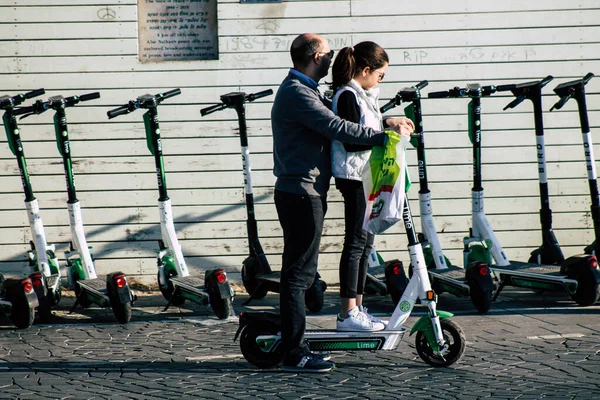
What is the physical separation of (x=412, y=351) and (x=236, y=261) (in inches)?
142

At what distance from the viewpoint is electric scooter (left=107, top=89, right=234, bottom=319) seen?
8242 mm

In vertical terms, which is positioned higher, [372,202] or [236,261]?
[372,202]

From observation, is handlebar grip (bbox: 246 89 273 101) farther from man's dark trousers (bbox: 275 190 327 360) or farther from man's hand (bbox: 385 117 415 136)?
man's hand (bbox: 385 117 415 136)

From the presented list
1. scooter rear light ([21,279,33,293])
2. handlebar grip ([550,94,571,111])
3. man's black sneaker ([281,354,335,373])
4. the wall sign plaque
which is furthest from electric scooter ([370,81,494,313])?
scooter rear light ([21,279,33,293])

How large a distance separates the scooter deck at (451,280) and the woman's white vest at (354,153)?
8.20ft

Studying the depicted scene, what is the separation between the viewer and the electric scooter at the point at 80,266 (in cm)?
822

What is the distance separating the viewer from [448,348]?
6.23 meters

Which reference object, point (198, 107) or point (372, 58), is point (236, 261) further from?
point (372, 58)

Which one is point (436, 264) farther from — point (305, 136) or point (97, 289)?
point (305, 136)

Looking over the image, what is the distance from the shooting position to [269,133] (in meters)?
10.0

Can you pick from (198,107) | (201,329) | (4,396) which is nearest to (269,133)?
(198,107)

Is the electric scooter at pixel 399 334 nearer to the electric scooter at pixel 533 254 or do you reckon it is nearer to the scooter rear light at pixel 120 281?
the scooter rear light at pixel 120 281

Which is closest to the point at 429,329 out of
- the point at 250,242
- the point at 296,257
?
the point at 296,257

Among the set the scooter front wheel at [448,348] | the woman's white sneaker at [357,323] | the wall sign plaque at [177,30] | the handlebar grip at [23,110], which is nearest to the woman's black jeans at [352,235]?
the woman's white sneaker at [357,323]
